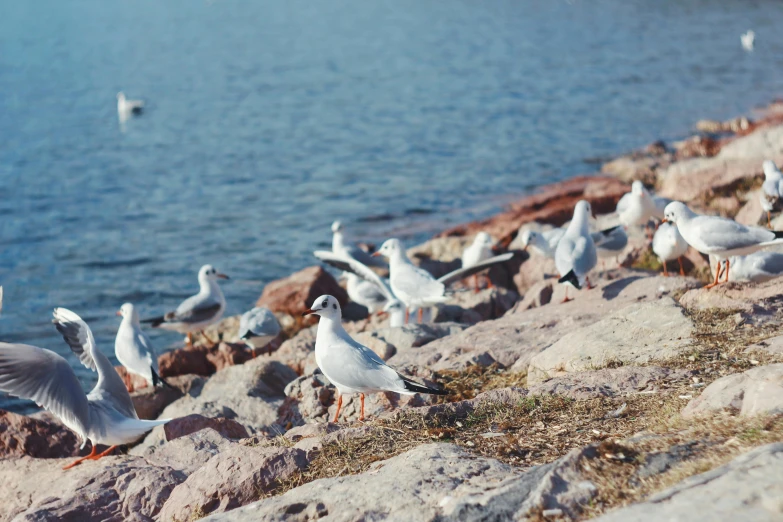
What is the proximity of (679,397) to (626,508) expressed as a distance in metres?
1.97

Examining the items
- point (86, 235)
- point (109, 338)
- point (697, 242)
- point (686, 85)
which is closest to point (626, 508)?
point (697, 242)

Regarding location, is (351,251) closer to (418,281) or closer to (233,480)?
(418,281)

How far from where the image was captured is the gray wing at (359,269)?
37.4 feet

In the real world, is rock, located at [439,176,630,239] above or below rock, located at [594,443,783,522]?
below

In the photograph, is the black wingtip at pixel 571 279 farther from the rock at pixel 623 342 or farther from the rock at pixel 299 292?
the rock at pixel 299 292

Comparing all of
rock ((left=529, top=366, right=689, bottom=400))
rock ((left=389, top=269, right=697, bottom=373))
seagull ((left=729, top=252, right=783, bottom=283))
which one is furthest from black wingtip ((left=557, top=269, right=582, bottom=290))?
rock ((left=529, top=366, right=689, bottom=400))

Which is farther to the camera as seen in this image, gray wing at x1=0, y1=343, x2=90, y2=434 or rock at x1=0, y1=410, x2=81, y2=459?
rock at x1=0, y1=410, x2=81, y2=459

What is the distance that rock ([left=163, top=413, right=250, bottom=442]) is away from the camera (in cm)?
746

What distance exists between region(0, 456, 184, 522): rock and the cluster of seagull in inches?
18.5

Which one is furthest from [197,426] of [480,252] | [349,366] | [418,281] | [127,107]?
[127,107]

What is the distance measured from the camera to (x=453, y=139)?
2467 centimetres

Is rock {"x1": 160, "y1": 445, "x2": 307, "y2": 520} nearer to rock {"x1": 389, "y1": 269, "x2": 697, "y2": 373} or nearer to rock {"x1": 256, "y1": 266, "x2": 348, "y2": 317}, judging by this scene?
rock {"x1": 389, "y1": 269, "x2": 697, "y2": 373}

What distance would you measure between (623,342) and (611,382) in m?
0.94

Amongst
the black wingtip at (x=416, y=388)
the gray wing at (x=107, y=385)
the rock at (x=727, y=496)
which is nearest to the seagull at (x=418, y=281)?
the gray wing at (x=107, y=385)
